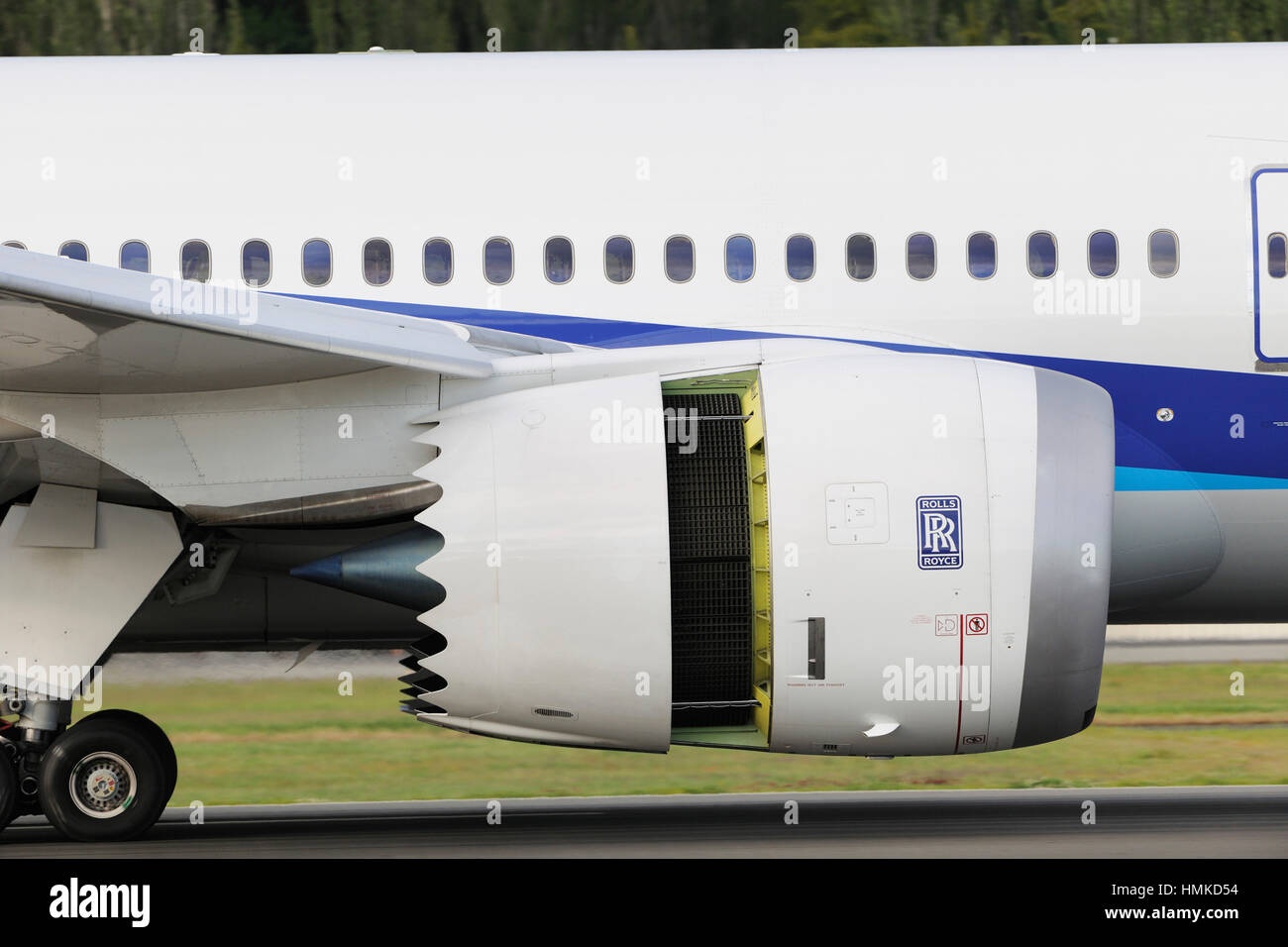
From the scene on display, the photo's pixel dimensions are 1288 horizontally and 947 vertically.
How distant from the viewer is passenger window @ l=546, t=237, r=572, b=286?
8.52 meters

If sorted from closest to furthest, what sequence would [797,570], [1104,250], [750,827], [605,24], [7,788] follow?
[797,570], [7,788], [1104,250], [750,827], [605,24]

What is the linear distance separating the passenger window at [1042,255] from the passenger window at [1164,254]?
1.67ft

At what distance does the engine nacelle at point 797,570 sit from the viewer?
23.6 ft

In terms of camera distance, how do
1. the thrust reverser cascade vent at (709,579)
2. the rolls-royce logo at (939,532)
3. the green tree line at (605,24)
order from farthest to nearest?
the green tree line at (605,24)
the thrust reverser cascade vent at (709,579)
the rolls-royce logo at (939,532)

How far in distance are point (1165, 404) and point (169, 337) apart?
4885mm

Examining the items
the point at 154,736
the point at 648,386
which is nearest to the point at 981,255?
the point at 648,386

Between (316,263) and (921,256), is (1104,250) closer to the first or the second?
(921,256)

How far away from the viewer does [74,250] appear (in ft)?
27.9

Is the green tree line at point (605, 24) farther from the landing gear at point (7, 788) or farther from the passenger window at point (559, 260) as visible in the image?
the landing gear at point (7, 788)

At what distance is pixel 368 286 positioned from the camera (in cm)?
851

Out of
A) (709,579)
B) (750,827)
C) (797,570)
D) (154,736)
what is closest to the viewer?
(797,570)

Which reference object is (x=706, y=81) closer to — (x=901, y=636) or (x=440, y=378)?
(x=440, y=378)

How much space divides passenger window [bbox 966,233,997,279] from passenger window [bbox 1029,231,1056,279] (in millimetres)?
191

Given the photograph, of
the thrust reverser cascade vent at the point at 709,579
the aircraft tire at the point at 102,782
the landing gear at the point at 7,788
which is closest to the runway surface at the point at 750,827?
the aircraft tire at the point at 102,782
